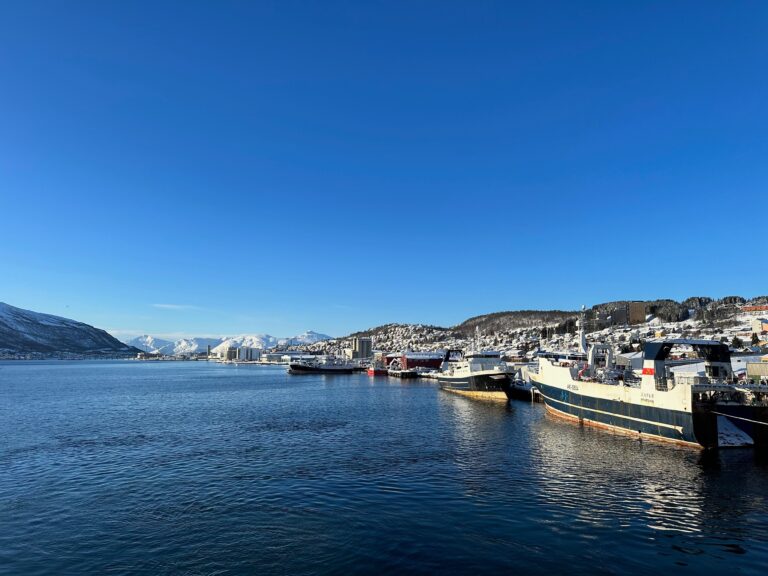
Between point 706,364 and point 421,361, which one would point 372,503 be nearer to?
point 706,364

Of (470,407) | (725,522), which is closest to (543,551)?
(725,522)

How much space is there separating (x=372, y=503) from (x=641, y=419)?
27870 millimetres

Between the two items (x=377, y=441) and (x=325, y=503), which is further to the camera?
(x=377, y=441)

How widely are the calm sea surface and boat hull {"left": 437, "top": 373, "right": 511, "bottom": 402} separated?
33.3m

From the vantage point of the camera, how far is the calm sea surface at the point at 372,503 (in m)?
17.0

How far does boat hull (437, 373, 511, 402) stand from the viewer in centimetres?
7850

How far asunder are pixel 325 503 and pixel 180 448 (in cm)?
1934

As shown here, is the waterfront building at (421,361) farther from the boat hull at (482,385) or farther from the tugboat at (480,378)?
the boat hull at (482,385)

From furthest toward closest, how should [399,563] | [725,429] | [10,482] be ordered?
[725,429] → [10,482] → [399,563]

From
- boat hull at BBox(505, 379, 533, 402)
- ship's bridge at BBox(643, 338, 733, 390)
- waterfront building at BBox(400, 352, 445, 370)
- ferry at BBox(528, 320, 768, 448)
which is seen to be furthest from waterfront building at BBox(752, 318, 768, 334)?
ship's bridge at BBox(643, 338, 733, 390)

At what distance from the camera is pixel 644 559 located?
16891mm

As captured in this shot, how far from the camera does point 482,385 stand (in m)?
83.5

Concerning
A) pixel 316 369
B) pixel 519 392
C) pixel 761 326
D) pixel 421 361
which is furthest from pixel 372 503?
pixel 761 326

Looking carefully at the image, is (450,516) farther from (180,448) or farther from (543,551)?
(180,448)
